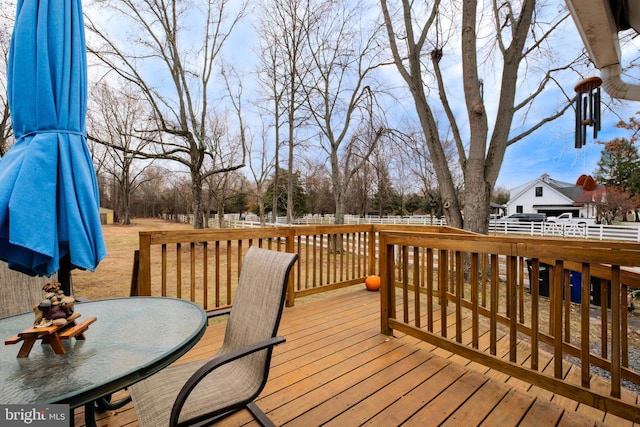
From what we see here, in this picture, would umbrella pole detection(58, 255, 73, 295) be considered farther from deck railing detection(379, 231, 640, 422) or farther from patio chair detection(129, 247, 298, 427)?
deck railing detection(379, 231, 640, 422)

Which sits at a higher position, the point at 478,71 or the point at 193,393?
the point at 478,71

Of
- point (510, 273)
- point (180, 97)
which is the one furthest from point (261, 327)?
point (180, 97)

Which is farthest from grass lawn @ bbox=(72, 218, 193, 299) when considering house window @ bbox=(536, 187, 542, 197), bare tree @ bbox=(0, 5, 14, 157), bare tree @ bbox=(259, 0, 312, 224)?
house window @ bbox=(536, 187, 542, 197)

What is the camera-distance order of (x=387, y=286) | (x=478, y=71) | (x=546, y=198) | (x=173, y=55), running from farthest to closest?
(x=546, y=198) → (x=173, y=55) → (x=478, y=71) → (x=387, y=286)

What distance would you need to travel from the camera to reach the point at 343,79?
36.8ft

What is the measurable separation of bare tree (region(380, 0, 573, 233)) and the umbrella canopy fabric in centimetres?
657

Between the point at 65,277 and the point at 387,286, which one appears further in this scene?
the point at 387,286

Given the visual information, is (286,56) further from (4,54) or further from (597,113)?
(597,113)

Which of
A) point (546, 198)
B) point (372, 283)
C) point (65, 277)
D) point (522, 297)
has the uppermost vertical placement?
point (546, 198)

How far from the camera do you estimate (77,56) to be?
157 cm

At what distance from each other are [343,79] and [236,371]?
1139 cm

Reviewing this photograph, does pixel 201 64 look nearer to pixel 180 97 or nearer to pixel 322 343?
pixel 180 97

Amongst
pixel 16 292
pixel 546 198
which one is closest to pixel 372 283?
pixel 16 292

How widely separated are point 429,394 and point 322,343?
108 cm
